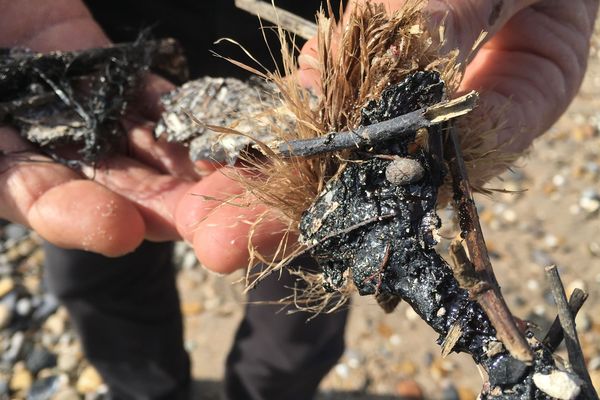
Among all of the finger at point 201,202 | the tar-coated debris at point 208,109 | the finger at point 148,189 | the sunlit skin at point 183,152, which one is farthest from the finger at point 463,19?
the finger at point 148,189

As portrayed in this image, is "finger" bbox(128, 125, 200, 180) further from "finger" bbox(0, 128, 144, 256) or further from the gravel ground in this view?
the gravel ground

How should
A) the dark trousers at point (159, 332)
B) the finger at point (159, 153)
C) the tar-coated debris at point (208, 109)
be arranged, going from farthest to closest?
the dark trousers at point (159, 332) → the finger at point (159, 153) → the tar-coated debris at point (208, 109)

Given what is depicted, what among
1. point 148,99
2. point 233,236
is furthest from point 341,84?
point 148,99

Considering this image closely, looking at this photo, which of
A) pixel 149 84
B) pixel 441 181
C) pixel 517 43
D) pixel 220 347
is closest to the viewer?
pixel 441 181

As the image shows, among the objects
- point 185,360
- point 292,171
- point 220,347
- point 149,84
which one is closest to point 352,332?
point 220,347

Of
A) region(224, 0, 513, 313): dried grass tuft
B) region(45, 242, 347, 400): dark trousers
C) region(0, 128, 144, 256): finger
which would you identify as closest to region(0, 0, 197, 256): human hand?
region(0, 128, 144, 256): finger

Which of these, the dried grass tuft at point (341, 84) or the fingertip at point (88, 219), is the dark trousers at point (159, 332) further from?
the dried grass tuft at point (341, 84)

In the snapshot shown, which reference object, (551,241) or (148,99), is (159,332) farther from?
(551,241)

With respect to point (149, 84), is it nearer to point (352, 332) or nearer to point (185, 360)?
point (185, 360)
